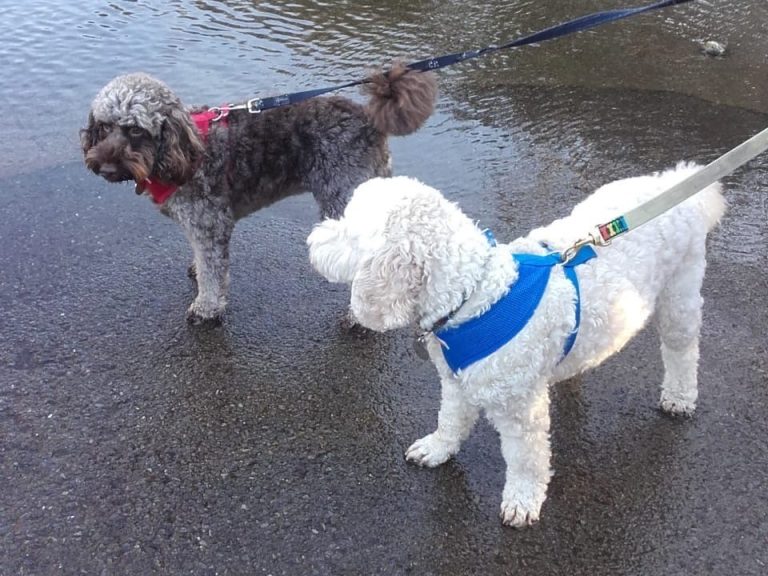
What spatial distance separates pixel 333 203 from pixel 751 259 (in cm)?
300

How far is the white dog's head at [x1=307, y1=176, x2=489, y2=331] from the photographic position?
238 cm

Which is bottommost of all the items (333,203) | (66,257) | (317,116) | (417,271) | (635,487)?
(66,257)

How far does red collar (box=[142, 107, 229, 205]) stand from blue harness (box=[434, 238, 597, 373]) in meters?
2.26

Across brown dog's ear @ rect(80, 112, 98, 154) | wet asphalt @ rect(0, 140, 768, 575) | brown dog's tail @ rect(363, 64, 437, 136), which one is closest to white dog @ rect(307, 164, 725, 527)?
wet asphalt @ rect(0, 140, 768, 575)

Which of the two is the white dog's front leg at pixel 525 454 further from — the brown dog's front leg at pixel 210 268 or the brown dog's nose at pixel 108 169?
the brown dog's nose at pixel 108 169

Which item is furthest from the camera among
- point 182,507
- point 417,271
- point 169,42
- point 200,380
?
point 169,42

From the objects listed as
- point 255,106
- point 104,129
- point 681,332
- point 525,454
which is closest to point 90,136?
point 104,129

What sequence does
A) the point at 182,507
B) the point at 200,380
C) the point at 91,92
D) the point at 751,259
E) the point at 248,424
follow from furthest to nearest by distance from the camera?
1. the point at 91,92
2. the point at 751,259
3. the point at 200,380
4. the point at 248,424
5. the point at 182,507

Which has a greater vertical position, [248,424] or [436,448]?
[436,448]

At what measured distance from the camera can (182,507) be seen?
3.07 meters

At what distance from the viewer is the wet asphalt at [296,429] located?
9.46ft

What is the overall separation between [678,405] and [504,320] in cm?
153

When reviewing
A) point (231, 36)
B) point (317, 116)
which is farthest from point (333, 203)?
point (231, 36)

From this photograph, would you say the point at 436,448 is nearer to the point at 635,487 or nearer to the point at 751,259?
the point at 635,487
